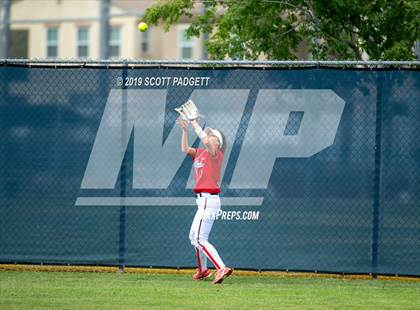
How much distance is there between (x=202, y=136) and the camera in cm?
1051

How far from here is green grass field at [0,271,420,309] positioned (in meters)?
9.31

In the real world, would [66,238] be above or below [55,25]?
above

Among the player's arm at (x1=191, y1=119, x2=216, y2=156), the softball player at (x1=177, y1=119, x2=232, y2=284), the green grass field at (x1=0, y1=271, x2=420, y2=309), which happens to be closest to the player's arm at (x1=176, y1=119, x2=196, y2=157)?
the softball player at (x1=177, y1=119, x2=232, y2=284)

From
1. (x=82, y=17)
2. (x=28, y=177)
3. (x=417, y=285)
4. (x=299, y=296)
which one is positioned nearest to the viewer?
(x=299, y=296)

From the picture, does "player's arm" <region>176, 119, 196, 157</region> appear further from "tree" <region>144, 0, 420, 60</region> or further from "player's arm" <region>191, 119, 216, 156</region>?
"tree" <region>144, 0, 420, 60</region>

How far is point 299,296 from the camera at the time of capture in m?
9.89

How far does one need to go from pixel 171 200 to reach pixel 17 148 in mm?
1787

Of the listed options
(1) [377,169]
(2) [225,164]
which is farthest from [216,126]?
(1) [377,169]

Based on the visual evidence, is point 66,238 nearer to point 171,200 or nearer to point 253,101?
point 171,200

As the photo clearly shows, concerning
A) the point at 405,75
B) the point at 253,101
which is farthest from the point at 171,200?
the point at 405,75

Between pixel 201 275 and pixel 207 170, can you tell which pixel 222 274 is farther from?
pixel 207 170

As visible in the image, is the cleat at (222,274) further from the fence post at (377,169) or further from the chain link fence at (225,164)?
the fence post at (377,169)

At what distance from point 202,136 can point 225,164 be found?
867 millimetres

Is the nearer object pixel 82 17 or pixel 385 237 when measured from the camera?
pixel 385 237
